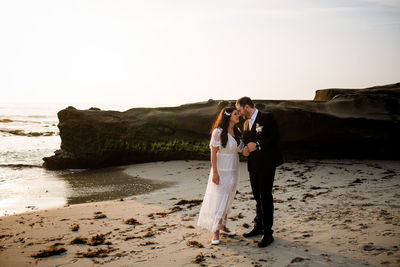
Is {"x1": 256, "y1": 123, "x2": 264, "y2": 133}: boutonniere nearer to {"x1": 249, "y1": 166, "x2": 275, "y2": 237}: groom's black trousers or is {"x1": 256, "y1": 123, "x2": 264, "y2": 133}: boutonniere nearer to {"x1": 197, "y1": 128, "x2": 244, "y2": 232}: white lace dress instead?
{"x1": 197, "y1": 128, "x2": 244, "y2": 232}: white lace dress

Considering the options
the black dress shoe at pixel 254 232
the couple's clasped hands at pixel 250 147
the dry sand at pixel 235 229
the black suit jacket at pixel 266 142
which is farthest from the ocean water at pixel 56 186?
the black suit jacket at pixel 266 142

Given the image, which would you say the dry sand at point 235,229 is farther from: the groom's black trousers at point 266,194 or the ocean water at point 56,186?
the ocean water at point 56,186

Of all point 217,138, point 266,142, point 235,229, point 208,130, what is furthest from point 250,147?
point 208,130

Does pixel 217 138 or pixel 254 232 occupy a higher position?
pixel 217 138

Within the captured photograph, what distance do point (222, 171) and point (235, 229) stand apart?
104 centimetres

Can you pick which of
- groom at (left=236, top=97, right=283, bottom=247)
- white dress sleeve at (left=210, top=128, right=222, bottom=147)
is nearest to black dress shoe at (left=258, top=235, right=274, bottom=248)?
groom at (left=236, top=97, right=283, bottom=247)

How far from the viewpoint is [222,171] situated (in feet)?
15.2

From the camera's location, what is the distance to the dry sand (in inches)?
154

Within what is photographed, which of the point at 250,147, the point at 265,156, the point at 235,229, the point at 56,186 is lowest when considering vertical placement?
the point at 56,186

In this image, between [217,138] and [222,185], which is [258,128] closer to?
[217,138]

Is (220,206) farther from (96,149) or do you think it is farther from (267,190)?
(96,149)

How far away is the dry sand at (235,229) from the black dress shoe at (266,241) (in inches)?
2.9

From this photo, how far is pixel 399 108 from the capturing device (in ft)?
32.2

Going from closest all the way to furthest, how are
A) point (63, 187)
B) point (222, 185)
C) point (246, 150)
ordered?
point (246, 150) → point (222, 185) → point (63, 187)
